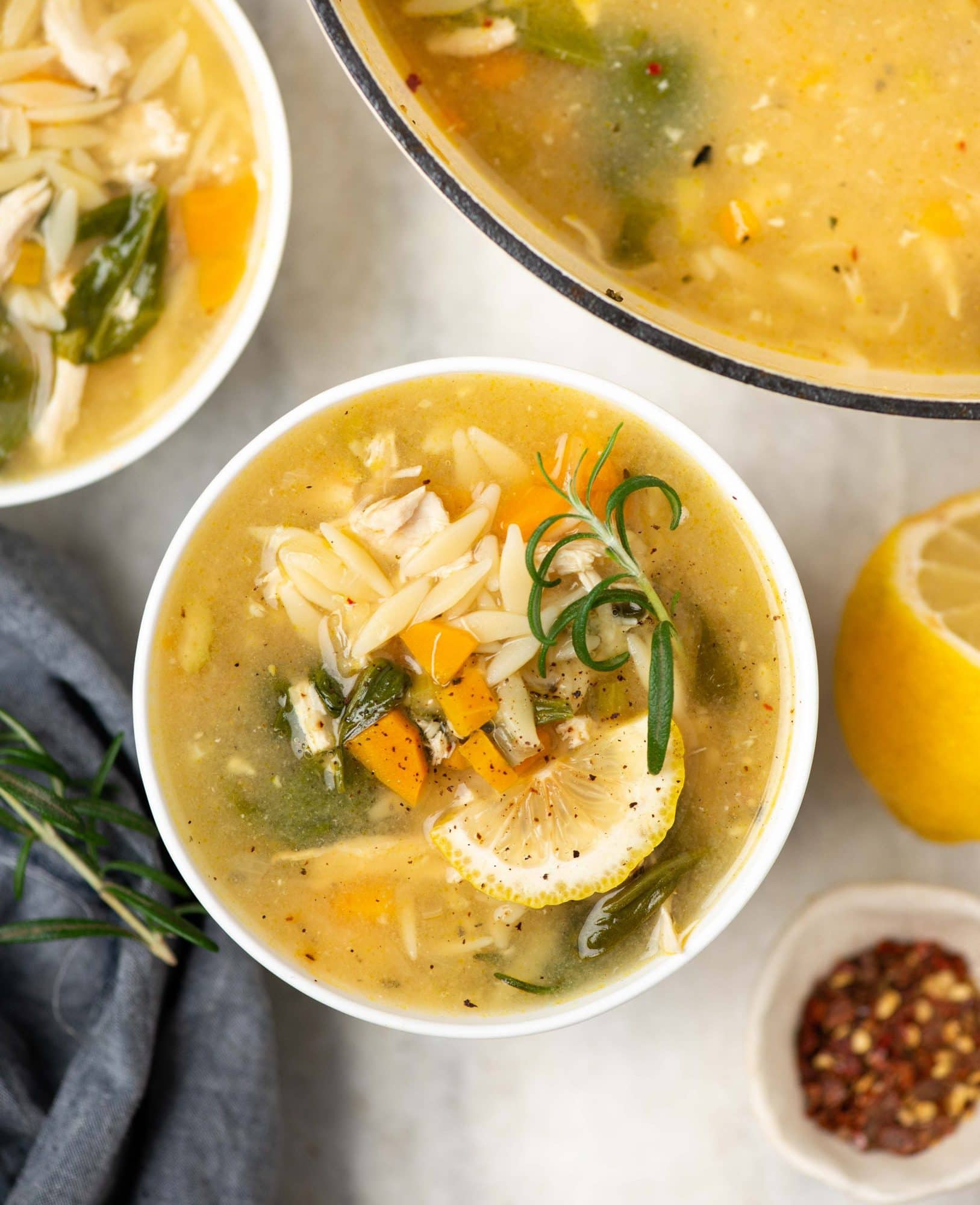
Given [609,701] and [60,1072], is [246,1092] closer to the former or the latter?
[60,1072]

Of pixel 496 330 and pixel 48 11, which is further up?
pixel 48 11

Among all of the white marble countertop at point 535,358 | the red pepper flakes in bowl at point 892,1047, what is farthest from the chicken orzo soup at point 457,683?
the red pepper flakes in bowl at point 892,1047

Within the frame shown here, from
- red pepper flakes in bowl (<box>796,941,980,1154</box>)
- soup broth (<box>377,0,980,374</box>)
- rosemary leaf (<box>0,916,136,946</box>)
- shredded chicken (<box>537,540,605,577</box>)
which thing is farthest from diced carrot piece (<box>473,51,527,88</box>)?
red pepper flakes in bowl (<box>796,941,980,1154</box>)

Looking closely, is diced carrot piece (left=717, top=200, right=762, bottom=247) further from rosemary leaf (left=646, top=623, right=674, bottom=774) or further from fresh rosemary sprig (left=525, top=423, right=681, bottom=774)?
rosemary leaf (left=646, top=623, right=674, bottom=774)

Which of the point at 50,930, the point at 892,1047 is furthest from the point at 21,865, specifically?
the point at 892,1047

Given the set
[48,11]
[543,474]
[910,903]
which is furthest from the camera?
[910,903]

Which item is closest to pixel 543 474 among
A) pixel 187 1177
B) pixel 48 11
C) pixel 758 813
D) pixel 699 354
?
pixel 699 354
